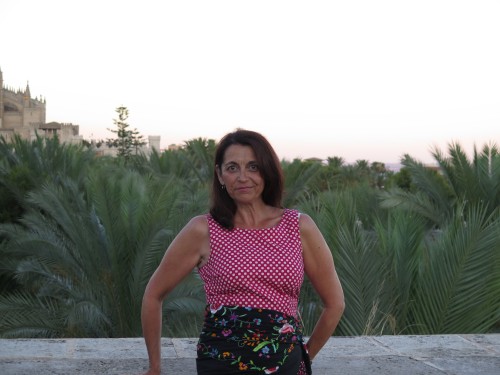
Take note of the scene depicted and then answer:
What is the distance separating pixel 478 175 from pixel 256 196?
743 centimetres

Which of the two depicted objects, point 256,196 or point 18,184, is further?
point 18,184

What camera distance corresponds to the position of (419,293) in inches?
215

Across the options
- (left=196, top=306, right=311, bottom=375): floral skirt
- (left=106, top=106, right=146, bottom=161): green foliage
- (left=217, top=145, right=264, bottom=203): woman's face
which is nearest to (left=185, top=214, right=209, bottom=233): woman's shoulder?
(left=217, top=145, right=264, bottom=203): woman's face

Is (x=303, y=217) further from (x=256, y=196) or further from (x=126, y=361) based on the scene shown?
(x=126, y=361)

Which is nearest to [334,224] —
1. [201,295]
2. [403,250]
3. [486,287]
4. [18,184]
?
[403,250]

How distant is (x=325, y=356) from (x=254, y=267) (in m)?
1.16

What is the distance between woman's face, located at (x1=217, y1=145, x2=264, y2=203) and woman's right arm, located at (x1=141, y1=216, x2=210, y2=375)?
15cm

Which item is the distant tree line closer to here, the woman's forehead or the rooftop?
the rooftop

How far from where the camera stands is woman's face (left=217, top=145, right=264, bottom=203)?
2.53 meters

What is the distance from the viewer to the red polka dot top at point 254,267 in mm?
2451

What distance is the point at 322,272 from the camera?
2.62m

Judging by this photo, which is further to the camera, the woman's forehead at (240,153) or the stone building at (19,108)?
the stone building at (19,108)

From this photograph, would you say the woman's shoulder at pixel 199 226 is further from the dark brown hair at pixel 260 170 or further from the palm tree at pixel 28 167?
the palm tree at pixel 28 167

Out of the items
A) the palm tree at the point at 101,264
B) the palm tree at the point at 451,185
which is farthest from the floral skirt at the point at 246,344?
the palm tree at the point at 451,185
